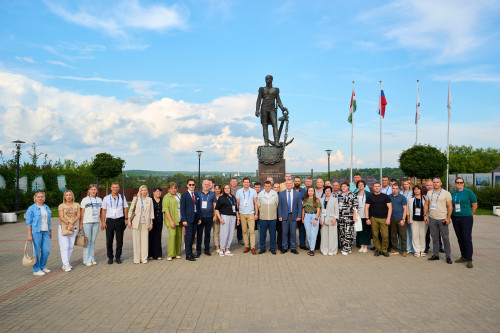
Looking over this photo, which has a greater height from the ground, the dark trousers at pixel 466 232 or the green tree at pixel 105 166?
the green tree at pixel 105 166

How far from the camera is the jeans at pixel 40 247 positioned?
22.3 ft

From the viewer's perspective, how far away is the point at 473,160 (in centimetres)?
6153

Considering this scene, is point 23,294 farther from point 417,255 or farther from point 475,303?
point 417,255

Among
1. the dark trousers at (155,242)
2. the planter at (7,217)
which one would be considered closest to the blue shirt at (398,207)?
the dark trousers at (155,242)

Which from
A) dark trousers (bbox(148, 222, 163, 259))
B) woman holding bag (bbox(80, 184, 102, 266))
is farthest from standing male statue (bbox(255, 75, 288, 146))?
woman holding bag (bbox(80, 184, 102, 266))

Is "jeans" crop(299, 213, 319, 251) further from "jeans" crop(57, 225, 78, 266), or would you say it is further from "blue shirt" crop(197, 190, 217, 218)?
"jeans" crop(57, 225, 78, 266)

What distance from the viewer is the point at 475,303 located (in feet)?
16.7

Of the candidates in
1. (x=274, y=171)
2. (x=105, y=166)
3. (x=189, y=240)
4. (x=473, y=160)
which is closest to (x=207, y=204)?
(x=189, y=240)

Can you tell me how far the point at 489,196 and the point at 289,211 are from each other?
66.3 ft

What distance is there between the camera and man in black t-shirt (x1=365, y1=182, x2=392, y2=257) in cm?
850

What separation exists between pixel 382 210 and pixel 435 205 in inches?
45.0

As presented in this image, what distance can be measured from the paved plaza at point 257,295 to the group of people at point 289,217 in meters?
0.43

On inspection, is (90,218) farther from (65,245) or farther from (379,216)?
(379,216)

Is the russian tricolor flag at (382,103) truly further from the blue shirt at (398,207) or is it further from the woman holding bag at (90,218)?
the woman holding bag at (90,218)
